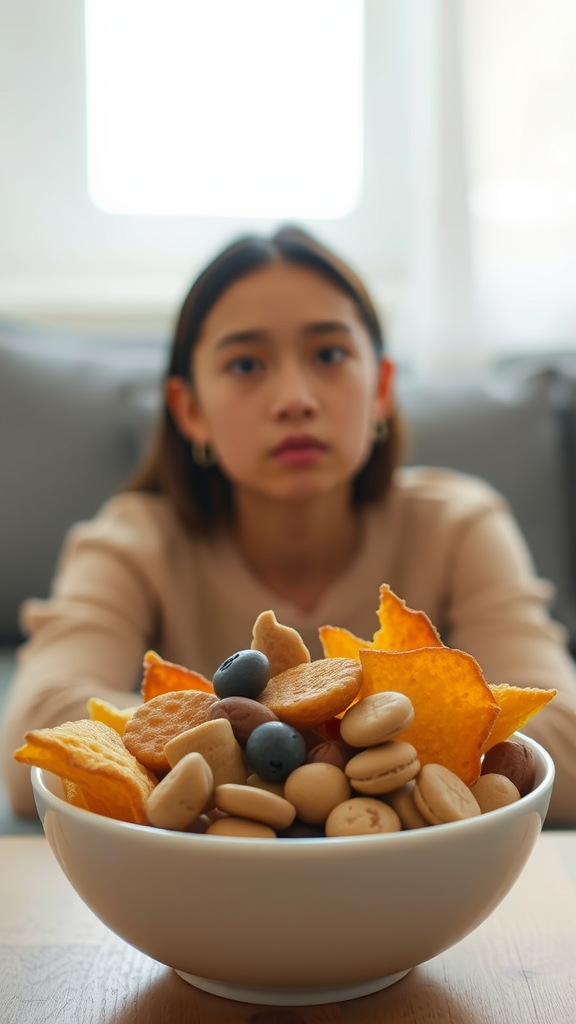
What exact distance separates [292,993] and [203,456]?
1158 mm

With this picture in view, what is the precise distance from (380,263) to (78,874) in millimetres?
2408

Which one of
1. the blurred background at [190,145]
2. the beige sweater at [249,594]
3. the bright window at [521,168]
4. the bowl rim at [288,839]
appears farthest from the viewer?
the blurred background at [190,145]

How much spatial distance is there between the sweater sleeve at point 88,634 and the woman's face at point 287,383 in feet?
0.63

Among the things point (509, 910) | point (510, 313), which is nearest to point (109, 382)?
point (510, 313)

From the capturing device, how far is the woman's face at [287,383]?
1293 millimetres

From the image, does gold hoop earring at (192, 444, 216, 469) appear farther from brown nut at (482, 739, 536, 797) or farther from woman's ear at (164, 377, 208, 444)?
brown nut at (482, 739, 536, 797)

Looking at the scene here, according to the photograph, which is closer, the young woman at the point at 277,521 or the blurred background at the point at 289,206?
the young woman at the point at 277,521

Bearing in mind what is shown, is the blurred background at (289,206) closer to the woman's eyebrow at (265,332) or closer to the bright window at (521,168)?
the bright window at (521,168)

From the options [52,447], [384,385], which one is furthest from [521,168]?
[52,447]

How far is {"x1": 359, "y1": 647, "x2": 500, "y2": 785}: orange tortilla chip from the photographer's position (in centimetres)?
46

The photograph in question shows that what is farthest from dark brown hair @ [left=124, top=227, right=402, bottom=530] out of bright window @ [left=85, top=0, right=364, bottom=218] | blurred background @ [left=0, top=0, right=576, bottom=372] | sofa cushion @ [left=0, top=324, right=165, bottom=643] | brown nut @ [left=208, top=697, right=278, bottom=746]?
bright window @ [left=85, top=0, right=364, bottom=218]

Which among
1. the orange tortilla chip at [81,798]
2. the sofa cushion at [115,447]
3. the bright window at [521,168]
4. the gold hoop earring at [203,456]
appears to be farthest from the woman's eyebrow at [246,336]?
the bright window at [521,168]

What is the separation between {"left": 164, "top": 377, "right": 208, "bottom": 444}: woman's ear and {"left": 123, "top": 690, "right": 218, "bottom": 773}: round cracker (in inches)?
40.0

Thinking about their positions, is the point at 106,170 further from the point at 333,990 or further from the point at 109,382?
the point at 333,990
